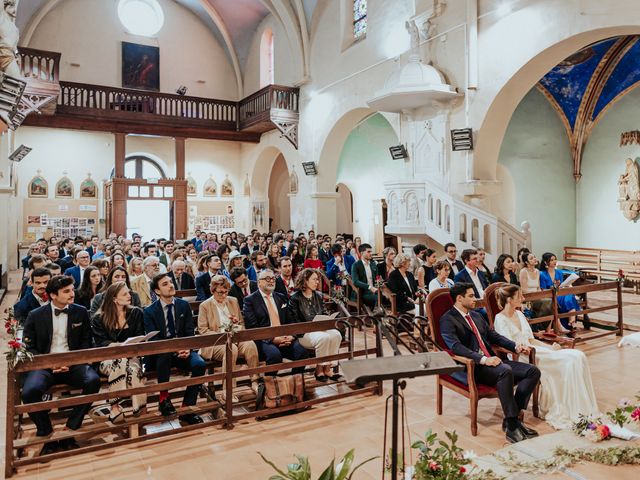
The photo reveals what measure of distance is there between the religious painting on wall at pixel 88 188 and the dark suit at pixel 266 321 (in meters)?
14.3

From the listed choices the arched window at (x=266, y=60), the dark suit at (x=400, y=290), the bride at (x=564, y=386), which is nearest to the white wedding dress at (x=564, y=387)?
the bride at (x=564, y=386)

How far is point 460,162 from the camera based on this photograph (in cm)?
970

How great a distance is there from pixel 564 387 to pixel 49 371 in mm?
4111

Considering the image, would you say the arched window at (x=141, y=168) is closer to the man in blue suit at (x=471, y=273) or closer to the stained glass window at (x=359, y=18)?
the stained glass window at (x=359, y=18)

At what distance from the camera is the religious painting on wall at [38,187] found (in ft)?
54.0

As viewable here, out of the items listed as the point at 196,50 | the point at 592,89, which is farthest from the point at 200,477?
the point at 196,50

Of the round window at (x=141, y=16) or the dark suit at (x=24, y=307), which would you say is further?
the round window at (x=141, y=16)

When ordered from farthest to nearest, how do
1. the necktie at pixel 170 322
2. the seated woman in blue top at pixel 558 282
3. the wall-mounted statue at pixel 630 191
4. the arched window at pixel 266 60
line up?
the arched window at pixel 266 60 < the wall-mounted statue at pixel 630 191 < the seated woman in blue top at pixel 558 282 < the necktie at pixel 170 322

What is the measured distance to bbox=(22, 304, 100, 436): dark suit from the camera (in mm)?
3779

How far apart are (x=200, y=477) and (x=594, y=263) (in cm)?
1220

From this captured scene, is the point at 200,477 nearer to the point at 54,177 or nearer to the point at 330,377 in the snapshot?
the point at 330,377

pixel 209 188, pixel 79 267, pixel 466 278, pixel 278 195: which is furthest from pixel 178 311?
pixel 278 195

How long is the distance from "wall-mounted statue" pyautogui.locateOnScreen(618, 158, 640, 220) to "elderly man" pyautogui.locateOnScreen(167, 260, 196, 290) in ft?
34.2

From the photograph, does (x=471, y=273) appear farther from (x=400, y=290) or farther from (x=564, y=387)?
(x=564, y=387)
